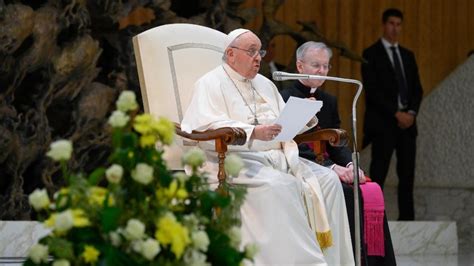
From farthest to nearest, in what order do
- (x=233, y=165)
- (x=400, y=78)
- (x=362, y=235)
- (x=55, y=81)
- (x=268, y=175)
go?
(x=400, y=78)
(x=55, y=81)
(x=362, y=235)
(x=268, y=175)
(x=233, y=165)

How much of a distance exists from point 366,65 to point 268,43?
93 centimetres

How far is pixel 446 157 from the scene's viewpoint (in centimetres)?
1357

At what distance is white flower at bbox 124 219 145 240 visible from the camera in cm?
387

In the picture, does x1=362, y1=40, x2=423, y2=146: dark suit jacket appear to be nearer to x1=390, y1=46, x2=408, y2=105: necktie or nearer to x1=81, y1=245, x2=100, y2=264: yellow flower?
x1=390, y1=46, x2=408, y2=105: necktie

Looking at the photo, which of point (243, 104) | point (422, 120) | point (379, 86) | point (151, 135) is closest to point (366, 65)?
point (379, 86)

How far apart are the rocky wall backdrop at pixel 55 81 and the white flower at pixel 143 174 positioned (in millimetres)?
5850

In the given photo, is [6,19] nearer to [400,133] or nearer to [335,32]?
[400,133]

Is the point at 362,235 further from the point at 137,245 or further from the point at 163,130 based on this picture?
the point at 137,245

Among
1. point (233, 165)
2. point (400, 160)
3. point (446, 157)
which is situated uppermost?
point (233, 165)

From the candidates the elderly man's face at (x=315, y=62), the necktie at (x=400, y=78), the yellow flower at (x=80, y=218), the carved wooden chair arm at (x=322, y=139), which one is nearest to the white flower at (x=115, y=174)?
the yellow flower at (x=80, y=218)

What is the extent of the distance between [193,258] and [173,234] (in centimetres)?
10

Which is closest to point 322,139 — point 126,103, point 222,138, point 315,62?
point 315,62

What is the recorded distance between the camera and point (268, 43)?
1220 centimetres

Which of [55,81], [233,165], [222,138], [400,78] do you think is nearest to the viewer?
[233,165]
